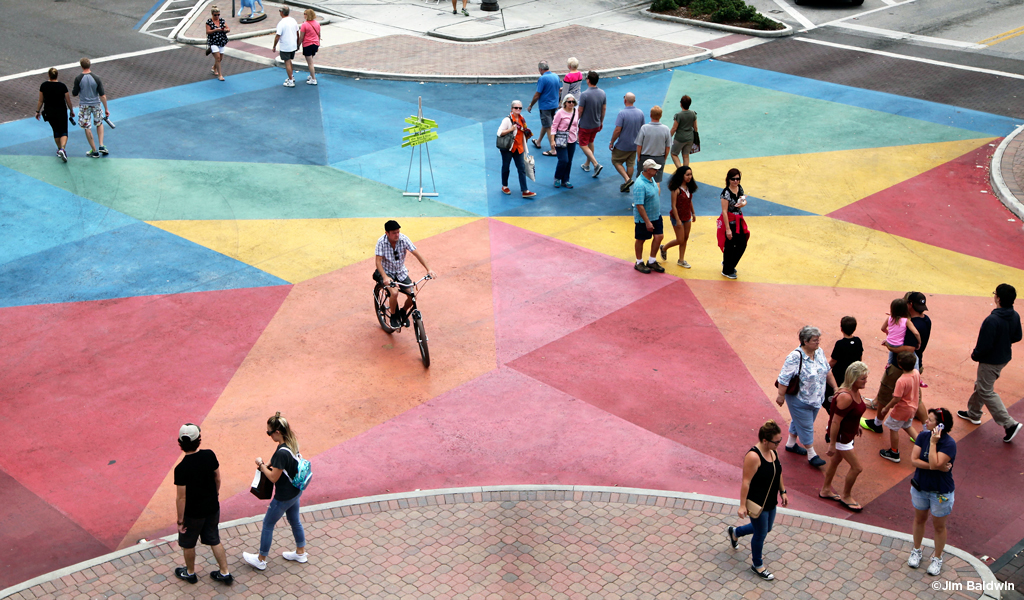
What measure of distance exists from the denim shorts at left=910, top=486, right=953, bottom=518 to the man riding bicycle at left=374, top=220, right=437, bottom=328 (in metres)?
5.77

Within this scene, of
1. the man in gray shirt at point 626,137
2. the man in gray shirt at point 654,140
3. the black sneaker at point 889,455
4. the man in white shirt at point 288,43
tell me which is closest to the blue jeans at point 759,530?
the black sneaker at point 889,455

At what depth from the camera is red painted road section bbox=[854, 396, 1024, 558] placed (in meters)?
8.28

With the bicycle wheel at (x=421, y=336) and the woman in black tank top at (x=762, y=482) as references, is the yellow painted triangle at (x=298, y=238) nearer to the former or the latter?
the bicycle wheel at (x=421, y=336)

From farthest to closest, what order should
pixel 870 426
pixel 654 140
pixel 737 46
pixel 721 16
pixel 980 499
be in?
pixel 721 16 < pixel 737 46 < pixel 654 140 < pixel 870 426 < pixel 980 499

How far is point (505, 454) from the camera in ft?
31.2

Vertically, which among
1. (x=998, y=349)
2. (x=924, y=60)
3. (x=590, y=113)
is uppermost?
(x=924, y=60)

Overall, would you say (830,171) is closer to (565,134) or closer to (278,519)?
(565,134)

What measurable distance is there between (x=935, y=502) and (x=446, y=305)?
22.3ft

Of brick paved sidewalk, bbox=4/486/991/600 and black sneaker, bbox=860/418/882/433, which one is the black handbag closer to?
brick paved sidewalk, bbox=4/486/991/600

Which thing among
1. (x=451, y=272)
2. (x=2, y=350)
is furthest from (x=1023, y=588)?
(x=2, y=350)

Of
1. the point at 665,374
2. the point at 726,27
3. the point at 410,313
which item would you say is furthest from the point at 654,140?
the point at 726,27

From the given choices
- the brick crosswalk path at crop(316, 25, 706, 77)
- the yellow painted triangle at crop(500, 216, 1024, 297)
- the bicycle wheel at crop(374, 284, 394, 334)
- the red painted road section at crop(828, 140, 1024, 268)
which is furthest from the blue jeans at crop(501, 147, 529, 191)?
the brick crosswalk path at crop(316, 25, 706, 77)

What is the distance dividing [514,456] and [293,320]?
161 inches

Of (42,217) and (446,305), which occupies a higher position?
(42,217)
